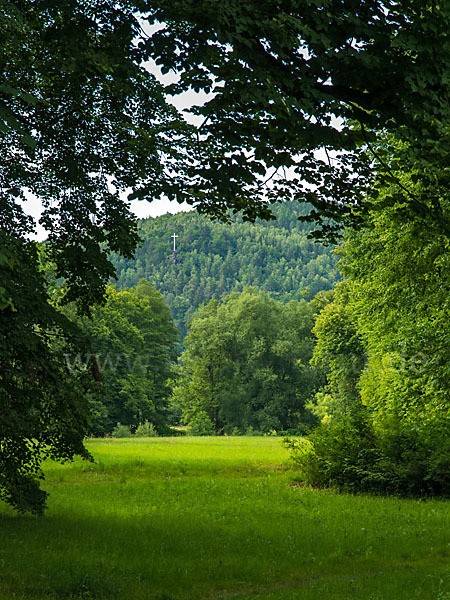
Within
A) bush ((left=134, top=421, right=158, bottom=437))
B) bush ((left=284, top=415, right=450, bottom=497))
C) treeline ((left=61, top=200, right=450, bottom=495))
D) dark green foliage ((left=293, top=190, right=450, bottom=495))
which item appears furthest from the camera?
bush ((left=134, top=421, right=158, bottom=437))

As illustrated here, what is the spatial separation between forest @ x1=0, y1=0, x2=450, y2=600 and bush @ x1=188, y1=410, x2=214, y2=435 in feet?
121

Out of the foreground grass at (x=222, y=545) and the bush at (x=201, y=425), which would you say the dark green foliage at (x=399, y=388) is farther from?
the bush at (x=201, y=425)

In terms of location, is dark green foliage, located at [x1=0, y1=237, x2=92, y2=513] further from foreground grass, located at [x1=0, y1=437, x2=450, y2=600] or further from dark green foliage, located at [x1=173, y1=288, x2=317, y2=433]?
dark green foliage, located at [x1=173, y1=288, x2=317, y2=433]

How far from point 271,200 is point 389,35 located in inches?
153

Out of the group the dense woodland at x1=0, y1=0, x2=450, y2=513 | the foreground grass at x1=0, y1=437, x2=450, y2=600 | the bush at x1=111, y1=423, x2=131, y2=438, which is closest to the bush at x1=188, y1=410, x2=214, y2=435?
the bush at x1=111, y1=423, x2=131, y2=438

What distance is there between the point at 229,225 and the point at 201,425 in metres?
50.3

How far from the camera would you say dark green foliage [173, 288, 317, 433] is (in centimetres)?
6638

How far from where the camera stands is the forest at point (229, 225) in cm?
820

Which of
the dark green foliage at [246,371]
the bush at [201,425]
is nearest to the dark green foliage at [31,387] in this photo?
the bush at [201,425]

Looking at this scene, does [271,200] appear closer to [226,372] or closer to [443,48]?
[443,48]

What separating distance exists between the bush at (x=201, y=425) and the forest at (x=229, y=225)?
36.8 m

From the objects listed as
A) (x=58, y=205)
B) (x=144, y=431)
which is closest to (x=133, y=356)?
(x=144, y=431)

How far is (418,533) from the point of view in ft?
44.8

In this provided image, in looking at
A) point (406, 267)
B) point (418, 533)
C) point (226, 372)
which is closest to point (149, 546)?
point (418, 533)
